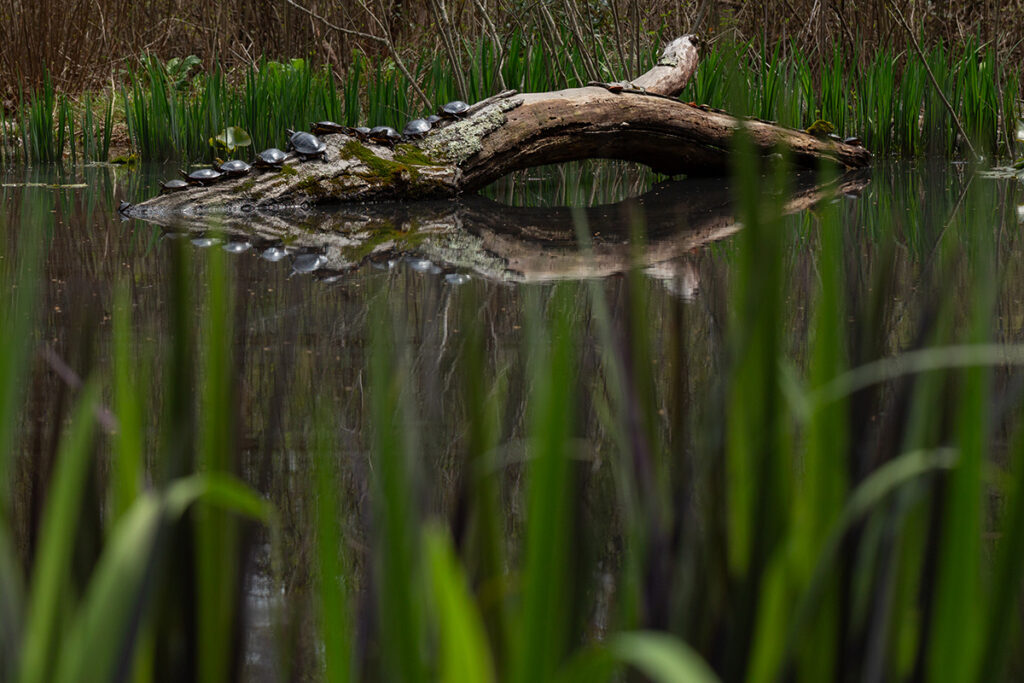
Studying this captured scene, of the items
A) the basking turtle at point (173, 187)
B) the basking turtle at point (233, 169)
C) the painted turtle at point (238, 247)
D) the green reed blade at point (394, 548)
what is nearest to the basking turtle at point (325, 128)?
the basking turtle at point (233, 169)

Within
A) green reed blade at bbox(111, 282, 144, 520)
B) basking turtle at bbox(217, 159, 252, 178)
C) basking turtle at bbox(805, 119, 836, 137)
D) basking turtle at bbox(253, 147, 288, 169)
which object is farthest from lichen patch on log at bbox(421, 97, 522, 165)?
green reed blade at bbox(111, 282, 144, 520)

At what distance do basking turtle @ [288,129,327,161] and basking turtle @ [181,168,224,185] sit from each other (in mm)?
286

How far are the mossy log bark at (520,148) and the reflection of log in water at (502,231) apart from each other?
0.10 m

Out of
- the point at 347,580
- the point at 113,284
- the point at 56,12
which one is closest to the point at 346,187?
the point at 113,284

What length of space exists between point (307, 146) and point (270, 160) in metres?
0.14

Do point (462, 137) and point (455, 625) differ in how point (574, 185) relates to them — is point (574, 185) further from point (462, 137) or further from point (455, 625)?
point (455, 625)

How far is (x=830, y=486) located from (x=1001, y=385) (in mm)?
964

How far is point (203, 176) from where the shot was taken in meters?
3.91

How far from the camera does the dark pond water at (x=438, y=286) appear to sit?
1038 mm

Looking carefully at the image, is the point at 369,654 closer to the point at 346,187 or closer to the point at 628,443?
the point at 628,443

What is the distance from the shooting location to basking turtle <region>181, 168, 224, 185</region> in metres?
3.91

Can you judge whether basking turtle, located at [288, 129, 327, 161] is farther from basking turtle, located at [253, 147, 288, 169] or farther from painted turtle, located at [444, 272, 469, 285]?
painted turtle, located at [444, 272, 469, 285]

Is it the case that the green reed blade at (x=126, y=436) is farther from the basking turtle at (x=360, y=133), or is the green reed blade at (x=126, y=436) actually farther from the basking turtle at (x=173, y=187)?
the basking turtle at (x=360, y=133)

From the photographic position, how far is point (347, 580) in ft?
3.30
